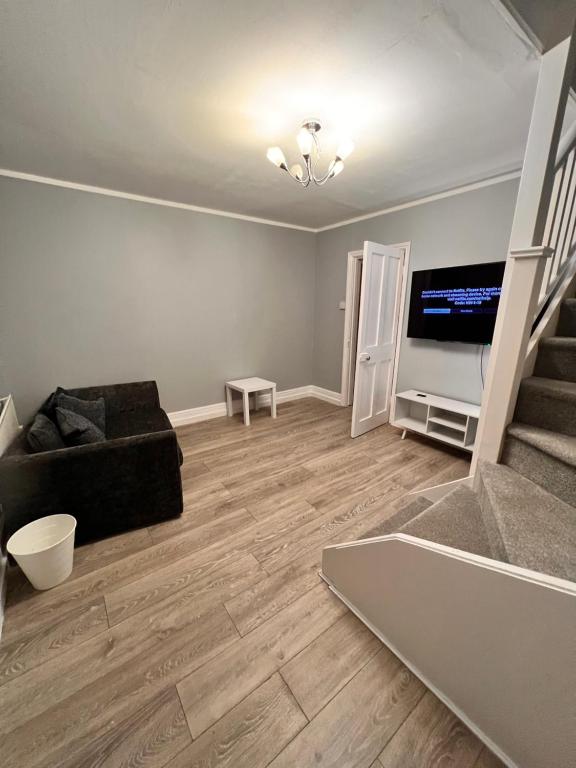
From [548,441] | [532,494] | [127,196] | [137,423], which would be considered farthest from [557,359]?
[127,196]

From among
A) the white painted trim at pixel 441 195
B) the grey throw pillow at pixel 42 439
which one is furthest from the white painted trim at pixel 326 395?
the grey throw pillow at pixel 42 439

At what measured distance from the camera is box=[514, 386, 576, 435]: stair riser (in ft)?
4.41

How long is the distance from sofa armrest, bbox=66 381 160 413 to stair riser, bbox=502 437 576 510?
10.0ft

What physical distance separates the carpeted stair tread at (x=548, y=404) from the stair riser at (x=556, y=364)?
0.05m

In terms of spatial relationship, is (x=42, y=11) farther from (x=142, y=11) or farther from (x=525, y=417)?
(x=525, y=417)

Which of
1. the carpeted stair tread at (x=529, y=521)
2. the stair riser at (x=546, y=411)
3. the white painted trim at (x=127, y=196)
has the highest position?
the white painted trim at (x=127, y=196)

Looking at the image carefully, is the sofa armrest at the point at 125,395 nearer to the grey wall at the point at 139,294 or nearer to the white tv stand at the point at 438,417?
the grey wall at the point at 139,294

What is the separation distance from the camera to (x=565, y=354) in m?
1.53

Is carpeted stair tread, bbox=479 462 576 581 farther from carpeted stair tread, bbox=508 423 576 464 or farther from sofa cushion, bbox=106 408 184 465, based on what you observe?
sofa cushion, bbox=106 408 184 465

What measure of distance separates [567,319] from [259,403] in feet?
11.2

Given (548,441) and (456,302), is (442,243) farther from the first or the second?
(548,441)

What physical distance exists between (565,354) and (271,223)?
3571 mm

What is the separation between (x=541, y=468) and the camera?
133cm

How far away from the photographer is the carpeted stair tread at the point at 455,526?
1.25 m
